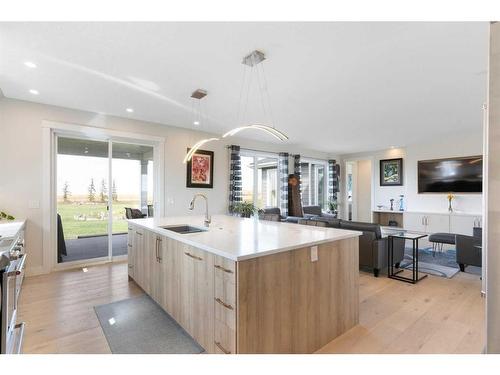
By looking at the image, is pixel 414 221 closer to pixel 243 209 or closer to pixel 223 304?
pixel 243 209

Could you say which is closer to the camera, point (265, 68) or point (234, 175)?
point (265, 68)

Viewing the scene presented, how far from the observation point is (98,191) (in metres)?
4.63

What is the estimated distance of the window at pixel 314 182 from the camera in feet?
26.8

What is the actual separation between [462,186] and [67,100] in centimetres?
818

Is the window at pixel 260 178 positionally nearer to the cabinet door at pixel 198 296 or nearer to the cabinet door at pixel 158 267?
the cabinet door at pixel 158 267

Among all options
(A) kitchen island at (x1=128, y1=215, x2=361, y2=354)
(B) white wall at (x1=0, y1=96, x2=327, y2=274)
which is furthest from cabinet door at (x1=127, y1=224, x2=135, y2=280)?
(B) white wall at (x1=0, y1=96, x2=327, y2=274)

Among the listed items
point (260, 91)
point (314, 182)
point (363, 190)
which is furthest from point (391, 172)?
point (260, 91)

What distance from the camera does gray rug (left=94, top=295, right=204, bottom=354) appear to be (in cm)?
206

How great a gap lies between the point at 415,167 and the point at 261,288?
689cm

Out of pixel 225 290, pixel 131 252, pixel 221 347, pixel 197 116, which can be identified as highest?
pixel 197 116

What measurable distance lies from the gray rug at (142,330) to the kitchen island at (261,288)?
12 centimetres

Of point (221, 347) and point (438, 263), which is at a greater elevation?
point (221, 347)
